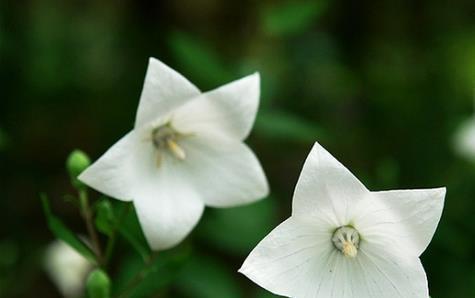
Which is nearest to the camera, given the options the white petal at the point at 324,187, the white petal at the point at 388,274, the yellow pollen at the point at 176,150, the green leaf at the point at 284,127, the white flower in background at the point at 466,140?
the white petal at the point at 324,187

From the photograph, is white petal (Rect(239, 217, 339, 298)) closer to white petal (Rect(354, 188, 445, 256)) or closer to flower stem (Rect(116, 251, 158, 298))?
white petal (Rect(354, 188, 445, 256))

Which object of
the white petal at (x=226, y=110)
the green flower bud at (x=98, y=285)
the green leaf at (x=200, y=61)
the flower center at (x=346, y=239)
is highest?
the white petal at (x=226, y=110)

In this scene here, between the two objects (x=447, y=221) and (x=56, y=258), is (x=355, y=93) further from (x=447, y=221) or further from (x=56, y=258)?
(x=56, y=258)

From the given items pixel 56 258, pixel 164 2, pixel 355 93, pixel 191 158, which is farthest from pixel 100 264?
pixel 164 2

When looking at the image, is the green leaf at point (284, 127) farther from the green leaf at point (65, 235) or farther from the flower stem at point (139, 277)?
the green leaf at point (65, 235)

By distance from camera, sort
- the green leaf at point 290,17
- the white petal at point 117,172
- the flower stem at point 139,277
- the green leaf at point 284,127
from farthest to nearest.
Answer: the green leaf at point 290,17 → the green leaf at point 284,127 → the flower stem at point 139,277 → the white petal at point 117,172

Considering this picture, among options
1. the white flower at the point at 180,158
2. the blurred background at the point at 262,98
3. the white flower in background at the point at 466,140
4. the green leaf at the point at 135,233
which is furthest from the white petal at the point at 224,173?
the white flower in background at the point at 466,140

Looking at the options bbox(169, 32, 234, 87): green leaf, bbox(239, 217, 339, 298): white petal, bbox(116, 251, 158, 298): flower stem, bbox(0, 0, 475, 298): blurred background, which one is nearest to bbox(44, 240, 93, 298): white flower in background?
bbox(0, 0, 475, 298): blurred background

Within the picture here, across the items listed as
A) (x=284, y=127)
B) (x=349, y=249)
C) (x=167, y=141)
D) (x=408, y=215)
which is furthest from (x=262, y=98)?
(x=408, y=215)
